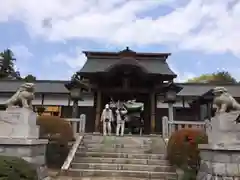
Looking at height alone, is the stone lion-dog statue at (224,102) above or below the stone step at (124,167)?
above

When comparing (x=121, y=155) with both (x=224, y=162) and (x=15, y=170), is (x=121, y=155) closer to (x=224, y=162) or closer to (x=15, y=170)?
(x=224, y=162)

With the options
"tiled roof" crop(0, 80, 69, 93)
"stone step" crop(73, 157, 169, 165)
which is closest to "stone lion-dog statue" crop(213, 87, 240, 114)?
"stone step" crop(73, 157, 169, 165)

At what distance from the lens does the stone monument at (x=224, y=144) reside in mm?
7711

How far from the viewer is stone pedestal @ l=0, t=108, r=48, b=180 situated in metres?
8.24

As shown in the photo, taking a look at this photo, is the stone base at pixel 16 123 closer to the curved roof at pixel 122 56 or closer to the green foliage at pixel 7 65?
the curved roof at pixel 122 56

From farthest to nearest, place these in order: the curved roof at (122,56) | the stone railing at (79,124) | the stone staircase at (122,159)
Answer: the curved roof at (122,56) < the stone railing at (79,124) < the stone staircase at (122,159)

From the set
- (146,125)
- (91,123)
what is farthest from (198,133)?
(91,123)

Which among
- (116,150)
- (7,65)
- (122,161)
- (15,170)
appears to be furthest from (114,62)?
(7,65)

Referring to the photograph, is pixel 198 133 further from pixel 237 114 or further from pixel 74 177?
pixel 74 177

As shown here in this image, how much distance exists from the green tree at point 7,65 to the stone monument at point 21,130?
35.0m

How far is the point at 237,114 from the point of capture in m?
7.92

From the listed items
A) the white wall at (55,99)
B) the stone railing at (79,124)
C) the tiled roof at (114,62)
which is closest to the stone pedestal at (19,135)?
the stone railing at (79,124)

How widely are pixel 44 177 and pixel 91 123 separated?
11106 mm

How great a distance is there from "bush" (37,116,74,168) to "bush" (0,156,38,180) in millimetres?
4135
